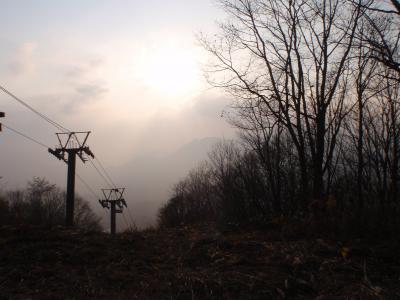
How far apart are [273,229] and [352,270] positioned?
12.1 ft

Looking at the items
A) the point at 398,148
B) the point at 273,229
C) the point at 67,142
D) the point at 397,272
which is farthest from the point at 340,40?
the point at 67,142

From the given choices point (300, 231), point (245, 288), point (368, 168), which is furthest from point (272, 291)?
point (368, 168)

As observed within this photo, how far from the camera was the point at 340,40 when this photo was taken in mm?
11195

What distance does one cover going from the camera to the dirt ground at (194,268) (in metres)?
4.34

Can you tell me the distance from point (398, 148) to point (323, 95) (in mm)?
12341

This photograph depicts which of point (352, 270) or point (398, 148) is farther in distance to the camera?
point (398, 148)

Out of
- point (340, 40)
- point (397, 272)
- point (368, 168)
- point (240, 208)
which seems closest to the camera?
point (397, 272)

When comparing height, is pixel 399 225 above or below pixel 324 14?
below

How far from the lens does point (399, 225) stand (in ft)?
22.2

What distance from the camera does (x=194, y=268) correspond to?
548 cm

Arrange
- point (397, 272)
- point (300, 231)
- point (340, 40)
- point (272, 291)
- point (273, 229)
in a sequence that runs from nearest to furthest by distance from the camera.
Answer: point (272, 291), point (397, 272), point (300, 231), point (273, 229), point (340, 40)

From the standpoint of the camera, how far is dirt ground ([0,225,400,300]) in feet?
14.2

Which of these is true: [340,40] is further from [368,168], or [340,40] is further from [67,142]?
[67,142]

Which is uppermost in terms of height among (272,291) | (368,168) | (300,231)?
(368,168)
